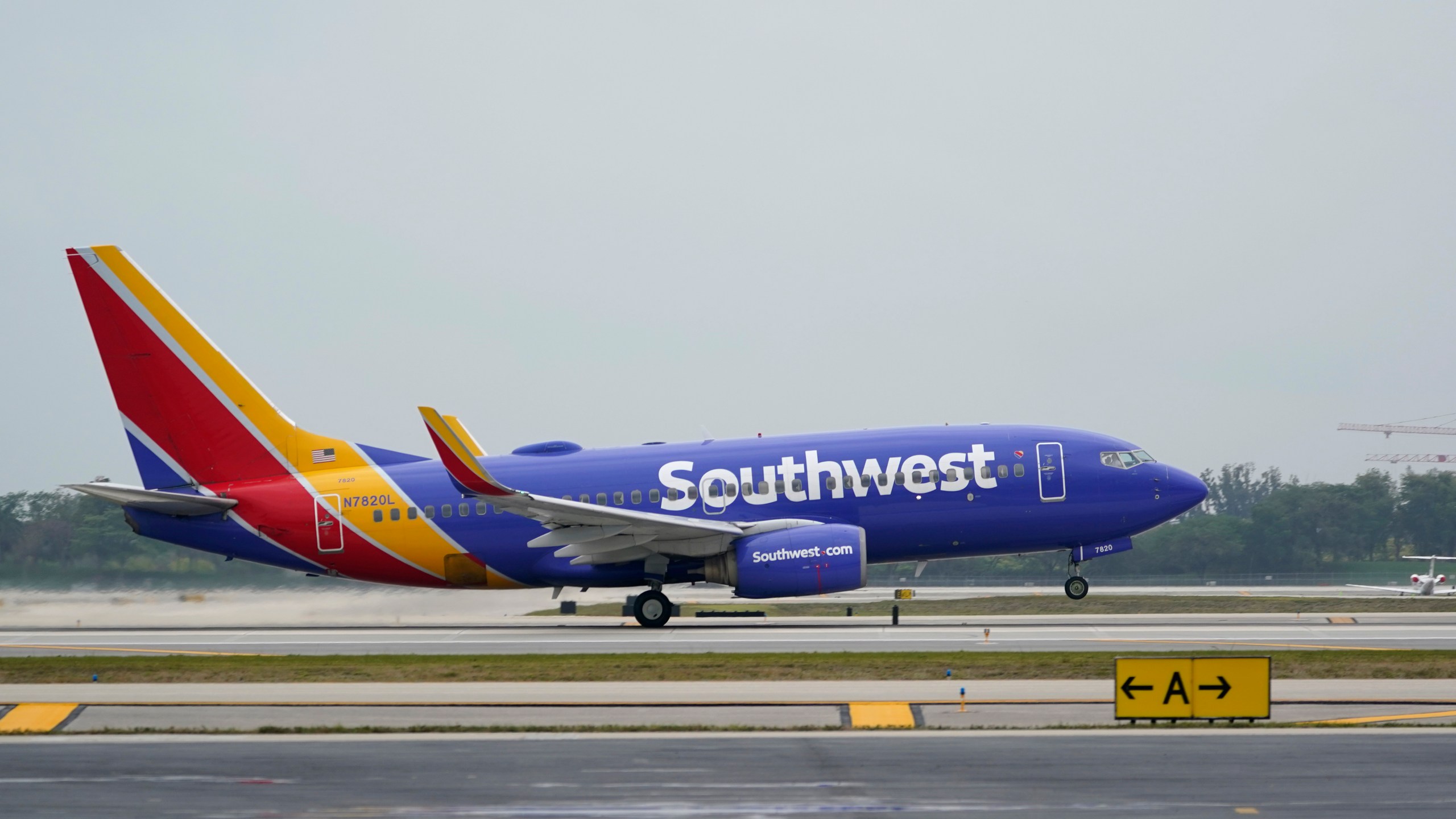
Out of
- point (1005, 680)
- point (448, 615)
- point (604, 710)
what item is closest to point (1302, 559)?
point (448, 615)

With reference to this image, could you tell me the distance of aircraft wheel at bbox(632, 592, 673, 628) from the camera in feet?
95.6

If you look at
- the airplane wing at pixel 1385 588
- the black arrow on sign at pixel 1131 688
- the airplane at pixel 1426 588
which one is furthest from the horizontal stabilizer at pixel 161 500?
the airplane wing at pixel 1385 588

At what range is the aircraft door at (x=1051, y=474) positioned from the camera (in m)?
29.7

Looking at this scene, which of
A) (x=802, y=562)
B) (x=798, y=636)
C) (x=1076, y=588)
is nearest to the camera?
(x=798, y=636)

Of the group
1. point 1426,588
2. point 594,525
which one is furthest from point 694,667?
point 1426,588

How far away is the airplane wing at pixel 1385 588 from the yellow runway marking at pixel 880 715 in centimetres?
4408

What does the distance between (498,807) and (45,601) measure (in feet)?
98.9

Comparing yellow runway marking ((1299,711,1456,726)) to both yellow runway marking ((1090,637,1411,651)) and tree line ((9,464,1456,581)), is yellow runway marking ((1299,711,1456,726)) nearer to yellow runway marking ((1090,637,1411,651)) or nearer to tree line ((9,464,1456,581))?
yellow runway marking ((1090,637,1411,651))

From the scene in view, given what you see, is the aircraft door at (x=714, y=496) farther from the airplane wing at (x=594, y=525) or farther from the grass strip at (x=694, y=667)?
the grass strip at (x=694, y=667)

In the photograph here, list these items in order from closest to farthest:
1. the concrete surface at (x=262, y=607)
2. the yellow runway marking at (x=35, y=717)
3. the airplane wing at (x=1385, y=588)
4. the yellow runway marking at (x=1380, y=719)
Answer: the yellow runway marking at (x=1380, y=719) < the yellow runway marking at (x=35, y=717) < the concrete surface at (x=262, y=607) < the airplane wing at (x=1385, y=588)

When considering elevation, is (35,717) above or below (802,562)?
below

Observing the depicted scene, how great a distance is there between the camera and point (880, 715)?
15344 millimetres

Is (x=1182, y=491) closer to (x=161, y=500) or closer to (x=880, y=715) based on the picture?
(x=880, y=715)

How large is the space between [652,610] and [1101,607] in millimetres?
16515
